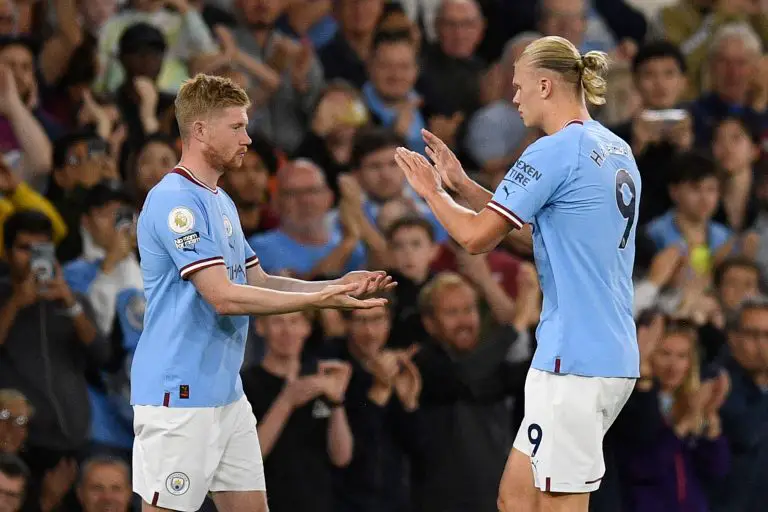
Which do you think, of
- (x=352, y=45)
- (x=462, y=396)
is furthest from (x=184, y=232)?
(x=352, y=45)

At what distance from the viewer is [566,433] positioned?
14.2 ft

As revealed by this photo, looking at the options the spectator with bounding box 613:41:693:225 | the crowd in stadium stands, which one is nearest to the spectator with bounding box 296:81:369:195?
the crowd in stadium stands

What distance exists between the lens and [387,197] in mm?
8086

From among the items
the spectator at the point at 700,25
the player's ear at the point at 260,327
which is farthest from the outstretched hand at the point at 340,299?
the spectator at the point at 700,25

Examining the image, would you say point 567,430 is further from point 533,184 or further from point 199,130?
point 199,130

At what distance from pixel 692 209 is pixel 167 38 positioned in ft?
11.9

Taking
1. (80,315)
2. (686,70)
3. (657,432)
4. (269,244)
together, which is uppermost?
(686,70)

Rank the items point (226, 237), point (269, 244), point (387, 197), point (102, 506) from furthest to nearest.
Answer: point (387, 197), point (269, 244), point (102, 506), point (226, 237)

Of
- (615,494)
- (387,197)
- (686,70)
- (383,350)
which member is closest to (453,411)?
(383,350)

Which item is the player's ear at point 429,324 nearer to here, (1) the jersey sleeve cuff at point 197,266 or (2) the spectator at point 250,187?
(2) the spectator at point 250,187

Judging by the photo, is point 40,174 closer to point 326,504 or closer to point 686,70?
point 326,504

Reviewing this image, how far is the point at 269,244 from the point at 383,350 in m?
0.97

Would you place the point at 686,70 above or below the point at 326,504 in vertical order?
above

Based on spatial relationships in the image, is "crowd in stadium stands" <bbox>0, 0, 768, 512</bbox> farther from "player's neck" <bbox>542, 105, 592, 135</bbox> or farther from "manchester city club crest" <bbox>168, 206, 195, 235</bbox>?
"player's neck" <bbox>542, 105, 592, 135</bbox>
